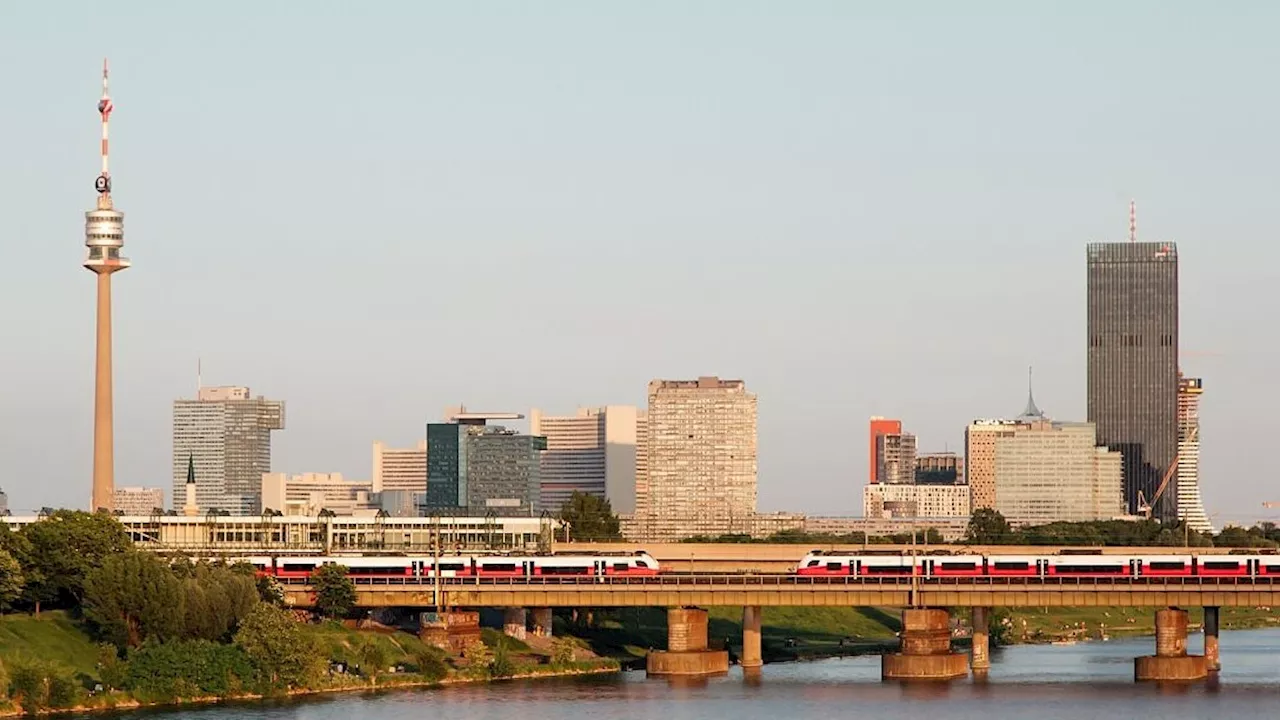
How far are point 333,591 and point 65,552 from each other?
719 inches

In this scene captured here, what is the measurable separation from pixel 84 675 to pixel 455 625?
34603 millimetres

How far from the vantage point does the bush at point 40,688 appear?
131 m

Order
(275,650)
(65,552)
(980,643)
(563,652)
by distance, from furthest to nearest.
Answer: (563,652) < (980,643) < (65,552) < (275,650)

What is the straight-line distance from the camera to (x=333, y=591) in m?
165

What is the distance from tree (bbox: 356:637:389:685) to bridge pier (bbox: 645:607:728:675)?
19708 millimetres

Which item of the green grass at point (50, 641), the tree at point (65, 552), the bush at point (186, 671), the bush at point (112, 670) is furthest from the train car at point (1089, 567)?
the green grass at point (50, 641)

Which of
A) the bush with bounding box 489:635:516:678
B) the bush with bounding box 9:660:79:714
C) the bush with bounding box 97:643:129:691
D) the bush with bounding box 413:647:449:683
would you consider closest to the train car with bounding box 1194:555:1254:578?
the bush with bounding box 489:635:516:678

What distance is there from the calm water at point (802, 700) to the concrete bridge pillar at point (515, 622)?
451 inches

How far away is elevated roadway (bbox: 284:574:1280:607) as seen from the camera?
165 m

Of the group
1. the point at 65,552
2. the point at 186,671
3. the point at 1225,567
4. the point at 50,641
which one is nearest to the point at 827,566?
the point at 1225,567

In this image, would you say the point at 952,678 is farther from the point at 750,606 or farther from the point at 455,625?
the point at 455,625

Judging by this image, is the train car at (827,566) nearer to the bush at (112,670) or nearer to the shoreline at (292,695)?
the shoreline at (292,695)

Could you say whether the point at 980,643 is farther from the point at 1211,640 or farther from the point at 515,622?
the point at 515,622

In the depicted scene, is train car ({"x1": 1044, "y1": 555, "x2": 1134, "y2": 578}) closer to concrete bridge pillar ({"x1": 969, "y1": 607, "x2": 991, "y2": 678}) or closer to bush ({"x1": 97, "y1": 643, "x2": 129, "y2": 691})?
concrete bridge pillar ({"x1": 969, "y1": 607, "x2": 991, "y2": 678})
